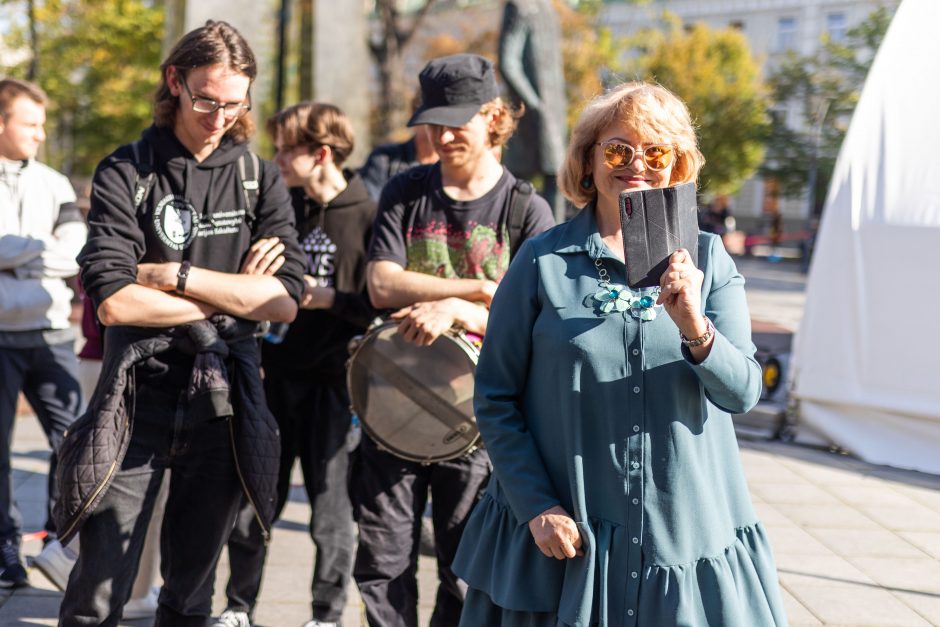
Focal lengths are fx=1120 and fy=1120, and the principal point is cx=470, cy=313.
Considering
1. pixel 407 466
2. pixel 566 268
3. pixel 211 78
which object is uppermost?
pixel 211 78

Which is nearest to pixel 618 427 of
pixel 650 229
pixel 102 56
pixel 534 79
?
pixel 650 229

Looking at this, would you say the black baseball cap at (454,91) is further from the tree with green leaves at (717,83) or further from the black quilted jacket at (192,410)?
the tree with green leaves at (717,83)

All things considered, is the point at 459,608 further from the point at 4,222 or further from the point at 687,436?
the point at 4,222

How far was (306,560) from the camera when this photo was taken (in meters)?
5.53

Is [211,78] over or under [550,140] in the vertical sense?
under

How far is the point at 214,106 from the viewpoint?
3.38m

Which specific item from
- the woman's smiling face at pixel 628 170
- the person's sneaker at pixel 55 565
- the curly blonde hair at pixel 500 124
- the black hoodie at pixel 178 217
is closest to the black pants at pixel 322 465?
the person's sneaker at pixel 55 565

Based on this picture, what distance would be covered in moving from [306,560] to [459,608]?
180 centimetres

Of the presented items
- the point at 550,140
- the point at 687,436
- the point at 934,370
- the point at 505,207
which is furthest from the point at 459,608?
the point at 550,140

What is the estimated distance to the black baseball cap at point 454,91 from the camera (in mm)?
3818

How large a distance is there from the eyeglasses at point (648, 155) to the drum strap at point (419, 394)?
1.33 meters

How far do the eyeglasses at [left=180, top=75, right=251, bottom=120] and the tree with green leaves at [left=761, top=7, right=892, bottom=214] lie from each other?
24999mm

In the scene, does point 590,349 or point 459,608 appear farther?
point 459,608

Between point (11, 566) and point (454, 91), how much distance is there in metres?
2.91
